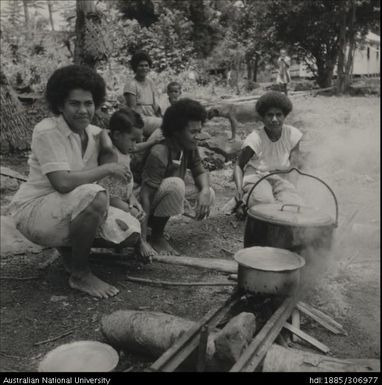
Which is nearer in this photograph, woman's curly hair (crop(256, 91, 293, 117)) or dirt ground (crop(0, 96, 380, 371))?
dirt ground (crop(0, 96, 380, 371))

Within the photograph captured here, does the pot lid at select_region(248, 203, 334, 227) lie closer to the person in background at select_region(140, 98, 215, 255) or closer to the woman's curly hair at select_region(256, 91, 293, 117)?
the person in background at select_region(140, 98, 215, 255)

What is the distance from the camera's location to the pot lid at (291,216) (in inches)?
128

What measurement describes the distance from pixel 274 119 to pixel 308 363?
3.07m

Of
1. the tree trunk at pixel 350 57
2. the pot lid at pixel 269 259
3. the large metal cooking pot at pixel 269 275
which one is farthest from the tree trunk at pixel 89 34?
the tree trunk at pixel 350 57

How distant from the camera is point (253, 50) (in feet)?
92.4

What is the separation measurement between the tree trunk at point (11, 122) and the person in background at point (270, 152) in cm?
513

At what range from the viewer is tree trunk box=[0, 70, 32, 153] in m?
8.36

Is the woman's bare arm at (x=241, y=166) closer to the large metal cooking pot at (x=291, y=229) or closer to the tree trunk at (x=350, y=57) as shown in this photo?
the large metal cooking pot at (x=291, y=229)

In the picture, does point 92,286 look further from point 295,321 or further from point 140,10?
point 140,10

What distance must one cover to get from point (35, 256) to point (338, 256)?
277 cm

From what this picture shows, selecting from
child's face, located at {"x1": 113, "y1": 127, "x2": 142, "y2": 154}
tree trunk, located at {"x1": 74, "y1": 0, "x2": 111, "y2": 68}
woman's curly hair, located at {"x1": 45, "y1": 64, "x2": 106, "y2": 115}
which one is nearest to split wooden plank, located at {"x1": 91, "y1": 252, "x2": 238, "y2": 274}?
child's face, located at {"x1": 113, "y1": 127, "x2": 142, "y2": 154}

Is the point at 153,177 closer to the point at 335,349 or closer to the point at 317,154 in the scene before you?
the point at 335,349

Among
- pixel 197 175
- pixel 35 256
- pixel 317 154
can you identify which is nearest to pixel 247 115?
pixel 317 154

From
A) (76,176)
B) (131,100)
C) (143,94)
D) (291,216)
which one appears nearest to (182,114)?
(76,176)
